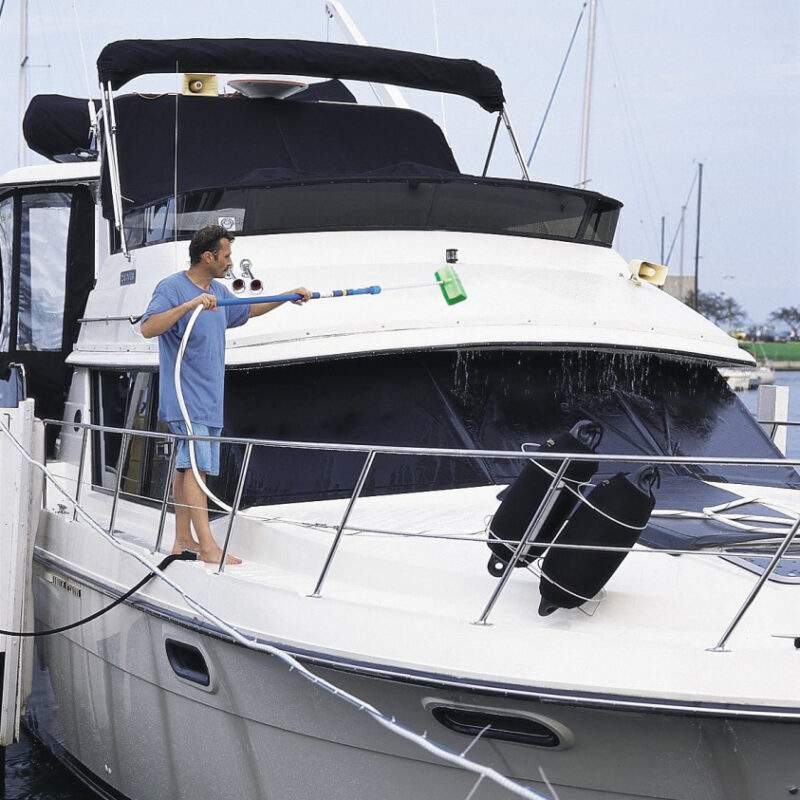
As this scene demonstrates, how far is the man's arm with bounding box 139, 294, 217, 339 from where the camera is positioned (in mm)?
4840

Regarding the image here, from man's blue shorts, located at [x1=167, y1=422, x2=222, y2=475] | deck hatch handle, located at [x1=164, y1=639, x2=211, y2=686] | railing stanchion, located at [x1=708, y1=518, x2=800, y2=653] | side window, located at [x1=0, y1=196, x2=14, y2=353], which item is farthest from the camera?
side window, located at [x1=0, y1=196, x2=14, y2=353]

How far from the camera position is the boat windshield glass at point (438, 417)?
5242mm

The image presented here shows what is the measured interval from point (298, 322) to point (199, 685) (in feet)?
5.34

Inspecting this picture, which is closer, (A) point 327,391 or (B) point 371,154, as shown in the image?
(A) point 327,391

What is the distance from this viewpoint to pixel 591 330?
18.6ft

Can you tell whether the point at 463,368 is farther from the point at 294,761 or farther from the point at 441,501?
the point at 294,761

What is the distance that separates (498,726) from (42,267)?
441cm

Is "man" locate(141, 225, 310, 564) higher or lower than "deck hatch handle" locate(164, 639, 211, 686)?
higher

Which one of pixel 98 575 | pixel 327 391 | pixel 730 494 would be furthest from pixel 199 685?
pixel 730 494

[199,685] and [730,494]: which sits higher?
[730,494]

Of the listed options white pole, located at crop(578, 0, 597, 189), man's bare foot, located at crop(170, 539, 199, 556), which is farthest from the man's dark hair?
white pole, located at crop(578, 0, 597, 189)

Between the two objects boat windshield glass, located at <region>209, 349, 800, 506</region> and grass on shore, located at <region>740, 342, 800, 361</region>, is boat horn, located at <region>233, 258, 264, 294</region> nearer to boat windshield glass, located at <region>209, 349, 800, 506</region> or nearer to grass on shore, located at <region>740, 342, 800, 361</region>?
boat windshield glass, located at <region>209, 349, 800, 506</region>

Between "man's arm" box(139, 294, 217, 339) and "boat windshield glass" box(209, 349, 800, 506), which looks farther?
"boat windshield glass" box(209, 349, 800, 506)

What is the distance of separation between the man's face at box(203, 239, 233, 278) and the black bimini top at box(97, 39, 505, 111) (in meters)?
2.10
